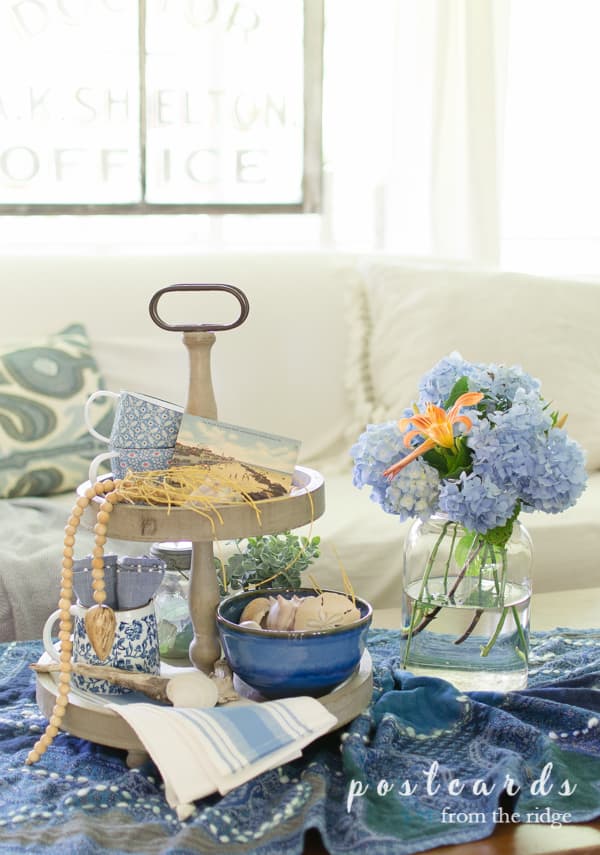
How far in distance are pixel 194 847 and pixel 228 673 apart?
0.71 ft

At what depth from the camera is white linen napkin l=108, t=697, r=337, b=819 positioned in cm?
82

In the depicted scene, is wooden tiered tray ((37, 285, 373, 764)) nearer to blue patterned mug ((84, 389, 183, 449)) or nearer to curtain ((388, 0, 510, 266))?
blue patterned mug ((84, 389, 183, 449))

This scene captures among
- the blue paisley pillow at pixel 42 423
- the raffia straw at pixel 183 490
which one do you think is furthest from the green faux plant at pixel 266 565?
the blue paisley pillow at pixel 42 423

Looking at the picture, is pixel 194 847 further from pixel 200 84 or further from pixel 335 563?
pixel 200 84

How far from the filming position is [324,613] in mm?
946

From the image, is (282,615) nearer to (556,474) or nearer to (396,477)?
(396,477)

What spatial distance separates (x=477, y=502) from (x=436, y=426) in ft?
0.29

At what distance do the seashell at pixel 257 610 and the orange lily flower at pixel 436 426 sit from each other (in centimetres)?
17

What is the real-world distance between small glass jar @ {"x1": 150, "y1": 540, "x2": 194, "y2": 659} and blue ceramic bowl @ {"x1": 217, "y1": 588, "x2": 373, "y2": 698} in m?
0.11

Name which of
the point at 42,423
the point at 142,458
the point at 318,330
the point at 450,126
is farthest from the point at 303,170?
the point at 142,458

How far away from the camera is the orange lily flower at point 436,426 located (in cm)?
101

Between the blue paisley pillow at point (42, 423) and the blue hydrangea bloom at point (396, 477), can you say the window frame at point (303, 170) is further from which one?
the blue hydrangea bloom at point (396, 477)

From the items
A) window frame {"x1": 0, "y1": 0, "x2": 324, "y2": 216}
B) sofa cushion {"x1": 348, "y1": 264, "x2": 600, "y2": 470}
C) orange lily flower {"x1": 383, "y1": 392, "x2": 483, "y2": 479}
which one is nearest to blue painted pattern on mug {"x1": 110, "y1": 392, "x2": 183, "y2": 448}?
orange lily flower {"x1": 383, "y1": 392, "x2": 483, "y2": 479}

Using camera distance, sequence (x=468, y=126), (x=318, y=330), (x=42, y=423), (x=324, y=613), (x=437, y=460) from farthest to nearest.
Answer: (x=468, y=126) → (x=318, y=330) → (x=42, y=423) → (x=437, y=460) → (x=324, y=613)
